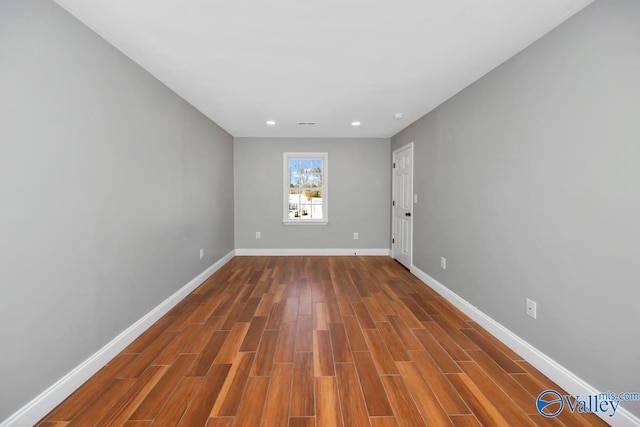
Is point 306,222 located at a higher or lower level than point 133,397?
higher

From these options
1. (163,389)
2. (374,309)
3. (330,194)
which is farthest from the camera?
(330,194)

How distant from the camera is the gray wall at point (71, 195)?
4.67ft

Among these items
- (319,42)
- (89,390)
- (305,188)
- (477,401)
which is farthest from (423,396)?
(305,188)

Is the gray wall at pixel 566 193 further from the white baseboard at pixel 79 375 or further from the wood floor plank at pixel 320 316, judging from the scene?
the white baseboard at pixel 79 375

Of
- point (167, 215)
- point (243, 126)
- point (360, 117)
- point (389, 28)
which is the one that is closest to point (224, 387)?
point (167, 215)

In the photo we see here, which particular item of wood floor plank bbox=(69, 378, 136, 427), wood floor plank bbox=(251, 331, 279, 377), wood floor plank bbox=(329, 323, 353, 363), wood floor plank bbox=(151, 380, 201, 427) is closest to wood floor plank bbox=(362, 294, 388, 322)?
wood floor plank bbox=(329, 323, 353, 363)

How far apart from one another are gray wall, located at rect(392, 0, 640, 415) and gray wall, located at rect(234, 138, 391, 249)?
8.68 ft

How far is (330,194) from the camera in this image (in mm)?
5523

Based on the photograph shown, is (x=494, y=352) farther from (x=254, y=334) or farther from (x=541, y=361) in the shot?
(x=254, y=334)

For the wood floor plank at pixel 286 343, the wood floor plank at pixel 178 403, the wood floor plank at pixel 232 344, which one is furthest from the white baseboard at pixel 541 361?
the wood floor plank at pixel 178 403

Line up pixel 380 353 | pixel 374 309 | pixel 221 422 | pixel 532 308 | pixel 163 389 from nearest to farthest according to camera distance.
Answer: pixel 221 422, pixel 163 389, pixel 532 308, pixel 380 353, pixel 374 309

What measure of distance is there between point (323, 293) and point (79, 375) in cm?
228

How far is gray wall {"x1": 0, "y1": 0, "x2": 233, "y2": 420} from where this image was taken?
1424 millimetres

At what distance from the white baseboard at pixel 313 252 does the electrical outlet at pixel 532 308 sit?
136 inches
